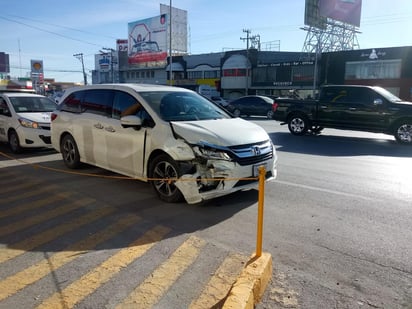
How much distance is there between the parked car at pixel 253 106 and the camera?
2512cm

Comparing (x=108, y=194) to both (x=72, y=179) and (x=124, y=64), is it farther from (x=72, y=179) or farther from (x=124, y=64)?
(x=124, y=64)

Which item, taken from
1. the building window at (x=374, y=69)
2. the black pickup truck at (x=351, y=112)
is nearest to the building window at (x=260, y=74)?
the building window at (x=374, y=69)

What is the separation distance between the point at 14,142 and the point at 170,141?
6.45m

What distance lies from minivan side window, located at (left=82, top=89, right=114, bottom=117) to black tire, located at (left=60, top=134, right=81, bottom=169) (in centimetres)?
82

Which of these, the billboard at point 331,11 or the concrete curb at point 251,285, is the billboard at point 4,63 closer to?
the billboard at point 331,11

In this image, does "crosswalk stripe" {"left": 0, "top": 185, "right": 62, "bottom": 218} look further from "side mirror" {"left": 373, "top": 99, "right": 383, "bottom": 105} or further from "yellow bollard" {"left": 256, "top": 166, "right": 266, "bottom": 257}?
"side mirror" {"left": 373, "top": 99, "right": 383, "bottom": 105}

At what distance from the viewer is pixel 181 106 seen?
611 centimetres

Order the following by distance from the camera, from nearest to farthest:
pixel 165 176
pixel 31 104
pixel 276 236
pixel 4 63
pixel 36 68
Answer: pixel 276 236 < pixel 165 176 < pixel 31 104 < pixel 36 68 < pixel 4 63

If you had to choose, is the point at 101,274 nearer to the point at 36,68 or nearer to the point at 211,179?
the point at 211,179

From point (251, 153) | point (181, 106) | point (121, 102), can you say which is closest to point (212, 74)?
point (121, 102)

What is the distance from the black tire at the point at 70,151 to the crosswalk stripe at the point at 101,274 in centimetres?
373

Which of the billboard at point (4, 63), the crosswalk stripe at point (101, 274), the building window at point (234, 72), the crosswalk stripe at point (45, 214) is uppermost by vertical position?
the billboard at point (4, 63)

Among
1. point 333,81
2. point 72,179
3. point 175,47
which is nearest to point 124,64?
point 175,47

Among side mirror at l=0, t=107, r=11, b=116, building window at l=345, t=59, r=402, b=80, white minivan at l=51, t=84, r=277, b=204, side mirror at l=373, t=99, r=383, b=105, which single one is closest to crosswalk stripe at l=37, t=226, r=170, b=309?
white minivan at l=51, t=84, r=277, b=204
